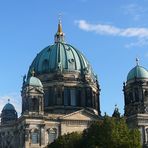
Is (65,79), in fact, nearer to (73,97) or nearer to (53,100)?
(73,97)

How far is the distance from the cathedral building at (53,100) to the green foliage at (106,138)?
1458 centimetres

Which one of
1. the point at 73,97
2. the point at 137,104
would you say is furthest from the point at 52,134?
the point at 137,104

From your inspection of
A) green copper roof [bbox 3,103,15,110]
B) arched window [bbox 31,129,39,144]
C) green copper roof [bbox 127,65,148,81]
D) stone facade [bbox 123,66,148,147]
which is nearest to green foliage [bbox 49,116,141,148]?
arched window [bbox 31,129,39,144]

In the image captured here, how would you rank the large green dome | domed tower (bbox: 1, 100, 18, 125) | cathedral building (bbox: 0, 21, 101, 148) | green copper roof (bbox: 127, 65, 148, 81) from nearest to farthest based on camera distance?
cathedral building (bbox: 0, 21, 101, 148) → green copper roof (bbox: 127, 65, 148, 81) → domed tower (bbox: 1, 100, 18, 125) → the large green dome

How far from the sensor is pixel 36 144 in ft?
276

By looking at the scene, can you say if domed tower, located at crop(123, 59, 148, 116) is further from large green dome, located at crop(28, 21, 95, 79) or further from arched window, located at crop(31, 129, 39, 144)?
arched window, located at crop(31, 129, 39, 144)

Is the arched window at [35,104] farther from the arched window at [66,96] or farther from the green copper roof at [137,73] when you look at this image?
the green copper roof at [137,73]

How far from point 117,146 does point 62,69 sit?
35071 millimetres

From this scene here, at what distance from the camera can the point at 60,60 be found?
10094 centimetres

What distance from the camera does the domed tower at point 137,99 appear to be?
3494 inches

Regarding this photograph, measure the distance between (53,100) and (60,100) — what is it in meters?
1.37

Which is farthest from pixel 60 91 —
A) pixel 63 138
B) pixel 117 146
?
pixel 117 146

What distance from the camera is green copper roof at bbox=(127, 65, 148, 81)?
306 ft

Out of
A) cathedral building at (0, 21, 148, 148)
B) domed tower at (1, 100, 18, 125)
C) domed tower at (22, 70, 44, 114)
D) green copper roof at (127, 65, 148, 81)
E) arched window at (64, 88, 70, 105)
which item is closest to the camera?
cathedral building at (0, 21, 148, 148)
